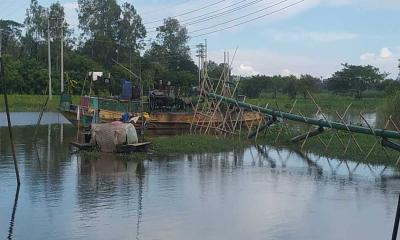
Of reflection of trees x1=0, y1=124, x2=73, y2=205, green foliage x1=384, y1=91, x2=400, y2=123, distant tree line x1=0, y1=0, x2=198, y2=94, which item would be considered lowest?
reflection of trees x1=0, y1=124, x2=73, y2=205

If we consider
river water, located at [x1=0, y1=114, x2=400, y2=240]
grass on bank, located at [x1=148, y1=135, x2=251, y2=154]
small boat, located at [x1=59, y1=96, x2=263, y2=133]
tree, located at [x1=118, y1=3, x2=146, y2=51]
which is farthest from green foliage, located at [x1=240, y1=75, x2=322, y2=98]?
river water, located at [x1=0, y1=114, x2=400, y2=240]

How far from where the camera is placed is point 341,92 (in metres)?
90.4

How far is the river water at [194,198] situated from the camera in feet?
35.6

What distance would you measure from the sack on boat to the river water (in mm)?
773

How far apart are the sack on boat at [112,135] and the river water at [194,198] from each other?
773mm

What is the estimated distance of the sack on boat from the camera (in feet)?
66.1

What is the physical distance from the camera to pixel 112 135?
20172 mm

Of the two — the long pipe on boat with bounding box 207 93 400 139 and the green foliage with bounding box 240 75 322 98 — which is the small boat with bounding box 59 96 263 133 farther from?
the green foliage with bounding box 240 75 322 98

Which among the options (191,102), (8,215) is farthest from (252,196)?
(191,102)

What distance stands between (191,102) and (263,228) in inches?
956

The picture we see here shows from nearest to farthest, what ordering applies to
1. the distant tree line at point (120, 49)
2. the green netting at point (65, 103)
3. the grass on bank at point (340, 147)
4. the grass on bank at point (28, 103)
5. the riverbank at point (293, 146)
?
the grass on bank at point (340, 147) < the riverbank at point (293, 146) < the green netting at point (65, 103) < the grass on bank at point (28, 103) < the distant tree line at point (120, 49)

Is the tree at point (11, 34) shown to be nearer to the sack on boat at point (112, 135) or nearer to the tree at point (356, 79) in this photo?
the tree at point (356, 79)

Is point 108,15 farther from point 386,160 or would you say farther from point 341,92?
point 386,160

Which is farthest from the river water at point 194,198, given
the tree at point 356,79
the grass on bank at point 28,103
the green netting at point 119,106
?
the tree at point 356,79
